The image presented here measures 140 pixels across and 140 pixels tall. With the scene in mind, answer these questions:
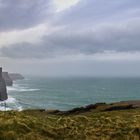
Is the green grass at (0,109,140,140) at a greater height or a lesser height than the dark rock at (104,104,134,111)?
lesser

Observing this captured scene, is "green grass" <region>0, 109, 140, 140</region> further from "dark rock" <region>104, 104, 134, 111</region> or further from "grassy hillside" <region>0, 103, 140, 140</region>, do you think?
"dark rock" <region>104, 104, 134, 111</region>

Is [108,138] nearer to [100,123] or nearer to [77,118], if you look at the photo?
[100,123]

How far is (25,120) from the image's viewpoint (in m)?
20.5

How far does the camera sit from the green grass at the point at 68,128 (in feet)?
62.8

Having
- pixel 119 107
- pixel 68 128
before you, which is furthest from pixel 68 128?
pixel 119 107

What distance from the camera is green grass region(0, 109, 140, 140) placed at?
754 inches

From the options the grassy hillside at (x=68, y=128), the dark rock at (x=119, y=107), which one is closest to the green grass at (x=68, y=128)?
the grassy hillside at (x=68, y=128)

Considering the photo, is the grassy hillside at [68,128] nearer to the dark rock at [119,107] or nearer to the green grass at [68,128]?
the green grass at [68,128]

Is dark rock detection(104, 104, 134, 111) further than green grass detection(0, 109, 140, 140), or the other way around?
dark rock detection(104, 104, 134, 111)

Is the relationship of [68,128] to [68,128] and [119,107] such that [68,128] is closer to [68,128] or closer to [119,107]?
[68,128]

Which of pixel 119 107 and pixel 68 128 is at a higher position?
pixel 119 107

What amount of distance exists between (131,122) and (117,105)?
26.8ft

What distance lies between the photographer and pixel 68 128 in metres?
20.2

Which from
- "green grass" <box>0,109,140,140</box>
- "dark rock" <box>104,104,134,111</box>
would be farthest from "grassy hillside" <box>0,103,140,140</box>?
"dark rock" <box>104,104,134,111</box>
